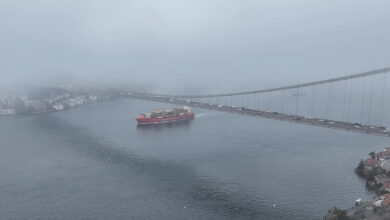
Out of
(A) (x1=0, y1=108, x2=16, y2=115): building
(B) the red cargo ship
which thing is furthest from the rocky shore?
(A) (x1=0, y1=108, x2=16, y2=115): building

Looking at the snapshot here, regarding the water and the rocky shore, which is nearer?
the rocky shore

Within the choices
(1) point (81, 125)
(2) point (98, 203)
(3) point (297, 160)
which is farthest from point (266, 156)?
(1) point (81, 125)

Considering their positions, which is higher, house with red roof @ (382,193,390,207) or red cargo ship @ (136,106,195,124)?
red cargo ship @ (136,106,195,124)

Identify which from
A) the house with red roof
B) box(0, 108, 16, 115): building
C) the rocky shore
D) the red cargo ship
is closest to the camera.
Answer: the rocky shore

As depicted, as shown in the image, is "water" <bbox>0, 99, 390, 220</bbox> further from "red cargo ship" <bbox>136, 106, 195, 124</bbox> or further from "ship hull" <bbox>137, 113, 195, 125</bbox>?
"red cargo ship" <bbox>136, 106, 195, 124</bbox>

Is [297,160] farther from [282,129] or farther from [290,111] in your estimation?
[290,111]

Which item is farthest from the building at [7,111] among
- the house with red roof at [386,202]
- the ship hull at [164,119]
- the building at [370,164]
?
the house with red roof at [386,202]
